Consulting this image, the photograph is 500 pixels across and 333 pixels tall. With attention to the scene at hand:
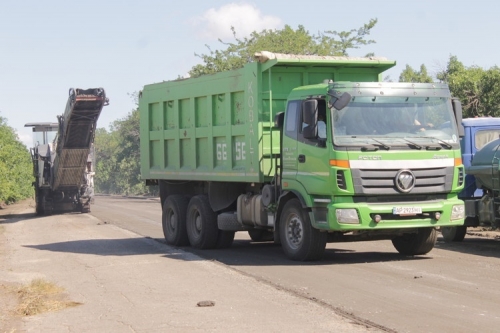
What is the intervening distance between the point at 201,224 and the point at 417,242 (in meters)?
4.55

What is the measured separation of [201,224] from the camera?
676 inches

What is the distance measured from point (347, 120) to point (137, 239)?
8.31 meters

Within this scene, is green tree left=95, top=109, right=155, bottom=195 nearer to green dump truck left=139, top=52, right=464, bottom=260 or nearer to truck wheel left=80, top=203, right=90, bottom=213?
truck wheel left=80, top=203, right=90, bottom=213

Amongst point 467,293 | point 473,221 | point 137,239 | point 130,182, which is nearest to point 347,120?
point 467,293

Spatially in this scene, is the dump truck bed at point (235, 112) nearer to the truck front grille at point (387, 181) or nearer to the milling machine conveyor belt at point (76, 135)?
the truck front grille at point (387, 181)

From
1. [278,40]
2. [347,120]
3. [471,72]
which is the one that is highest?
[278,40]

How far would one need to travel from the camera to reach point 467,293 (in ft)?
34.4

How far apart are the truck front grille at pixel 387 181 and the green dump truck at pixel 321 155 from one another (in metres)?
0.02

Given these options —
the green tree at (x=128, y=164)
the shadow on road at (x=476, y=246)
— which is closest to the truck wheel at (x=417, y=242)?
the shadow on road at (x=476, y=246)

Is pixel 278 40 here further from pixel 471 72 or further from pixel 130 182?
pixel 130 182

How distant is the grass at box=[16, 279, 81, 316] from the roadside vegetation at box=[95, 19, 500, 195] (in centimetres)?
2066

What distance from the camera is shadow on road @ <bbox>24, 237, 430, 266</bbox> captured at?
1442 centimetres

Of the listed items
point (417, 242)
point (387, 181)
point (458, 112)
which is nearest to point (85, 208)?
point (417, 242)

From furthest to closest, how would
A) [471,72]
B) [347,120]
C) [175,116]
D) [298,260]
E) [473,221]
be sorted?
1. [471,72]
2. [175,116]
3. [473,221]
4. [298,260]
5. [347,120]
